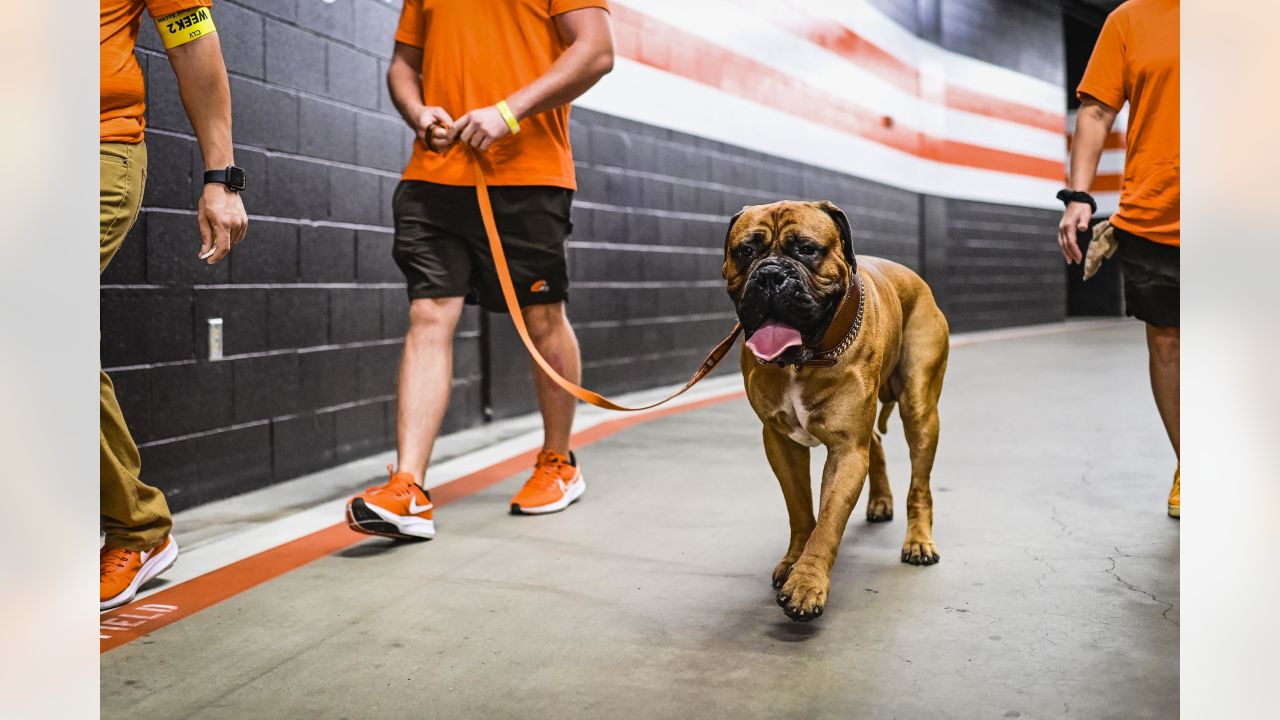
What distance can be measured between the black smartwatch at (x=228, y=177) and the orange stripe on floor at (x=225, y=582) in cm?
88

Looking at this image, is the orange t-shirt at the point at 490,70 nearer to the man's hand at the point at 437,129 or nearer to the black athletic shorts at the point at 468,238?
the black athletic shorts at the point at 468,238

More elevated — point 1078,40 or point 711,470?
point 1078,40

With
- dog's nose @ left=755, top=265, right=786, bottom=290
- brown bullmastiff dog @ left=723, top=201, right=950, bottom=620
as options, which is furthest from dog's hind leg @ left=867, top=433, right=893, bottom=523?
dog's nose @ left=755, top=265, right=786, bottom=290

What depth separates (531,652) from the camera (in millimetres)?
2004

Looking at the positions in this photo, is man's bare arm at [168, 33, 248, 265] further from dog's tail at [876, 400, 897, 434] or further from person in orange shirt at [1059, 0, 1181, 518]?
person in orange shirt at [1059, 0, 1181, 518]

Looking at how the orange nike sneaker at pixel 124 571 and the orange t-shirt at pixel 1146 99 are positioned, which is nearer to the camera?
the orange nike sneaker at pixel 124 571

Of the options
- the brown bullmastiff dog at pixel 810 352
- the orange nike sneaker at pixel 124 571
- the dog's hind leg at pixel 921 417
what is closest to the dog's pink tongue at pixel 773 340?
the brown bullmastiff dog at pixel 810 352

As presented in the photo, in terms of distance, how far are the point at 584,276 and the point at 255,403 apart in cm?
247

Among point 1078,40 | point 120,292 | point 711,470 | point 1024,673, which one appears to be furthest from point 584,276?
point 1078,40

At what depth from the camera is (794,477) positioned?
2311 mm

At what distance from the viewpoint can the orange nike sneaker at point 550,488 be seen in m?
3.16

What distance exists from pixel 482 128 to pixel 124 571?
1.32 meters
